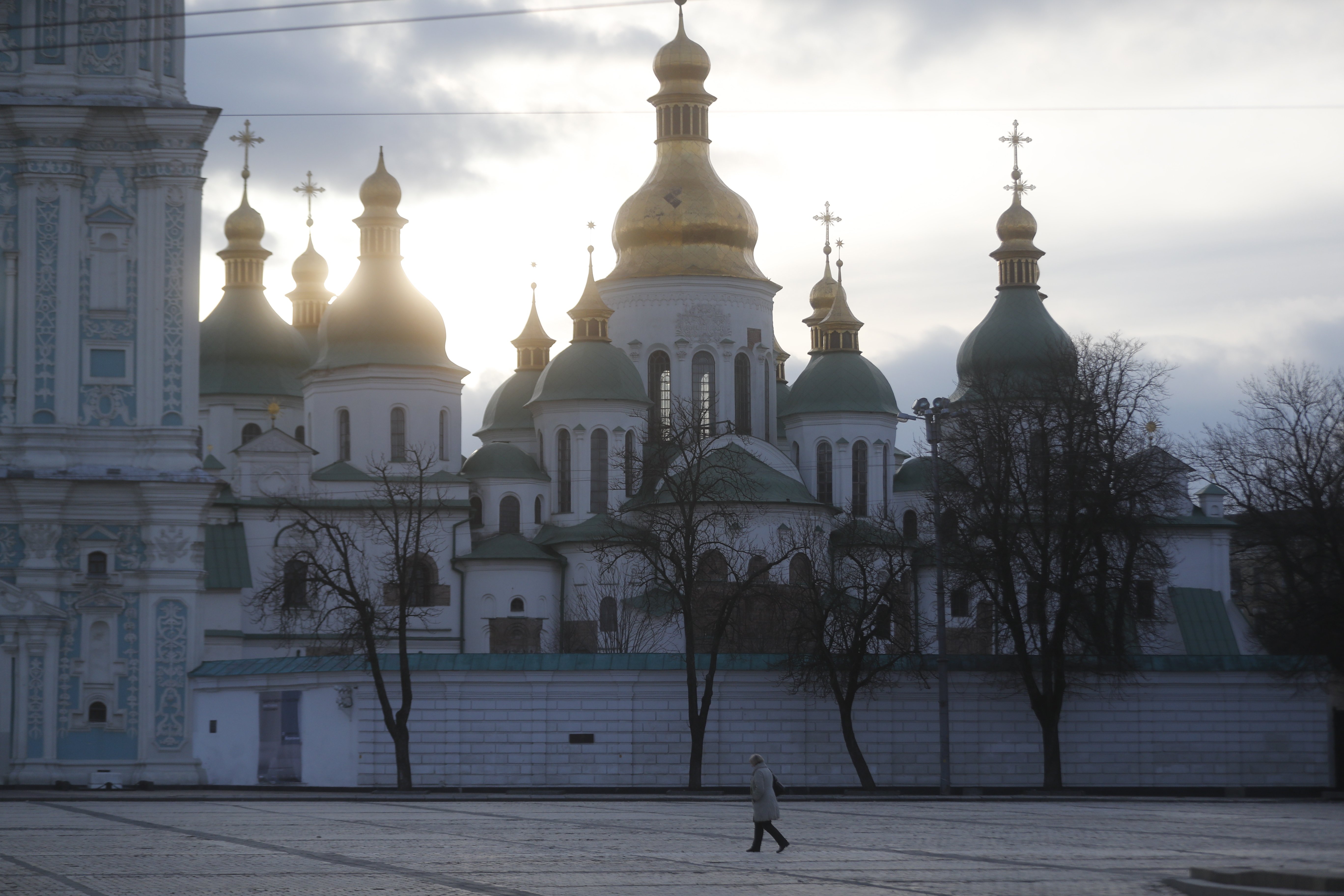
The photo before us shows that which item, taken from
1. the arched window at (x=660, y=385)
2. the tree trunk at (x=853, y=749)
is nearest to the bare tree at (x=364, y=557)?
the arched window at (x=660, y=385)

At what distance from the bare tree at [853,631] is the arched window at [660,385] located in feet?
68.8

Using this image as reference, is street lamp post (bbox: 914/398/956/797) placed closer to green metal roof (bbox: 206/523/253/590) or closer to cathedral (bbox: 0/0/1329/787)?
cathedral (bbox: 0/0/1329/787)

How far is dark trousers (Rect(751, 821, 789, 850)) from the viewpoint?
60.0 feet

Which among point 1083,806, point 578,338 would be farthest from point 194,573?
point 578,338

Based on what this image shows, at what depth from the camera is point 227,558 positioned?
183 ft

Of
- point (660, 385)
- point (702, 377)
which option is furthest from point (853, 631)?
point (660, 385)

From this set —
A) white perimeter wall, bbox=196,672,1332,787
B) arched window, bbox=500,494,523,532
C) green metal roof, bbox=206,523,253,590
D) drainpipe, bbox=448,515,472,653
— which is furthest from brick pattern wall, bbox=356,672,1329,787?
arched window, bbox=500,494,523,532

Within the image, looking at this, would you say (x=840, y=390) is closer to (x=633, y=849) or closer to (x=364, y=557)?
(x=364, y=557)

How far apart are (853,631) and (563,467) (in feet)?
88.8

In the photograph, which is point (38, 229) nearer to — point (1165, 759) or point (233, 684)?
point (233, 684)

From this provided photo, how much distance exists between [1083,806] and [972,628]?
2273 cm

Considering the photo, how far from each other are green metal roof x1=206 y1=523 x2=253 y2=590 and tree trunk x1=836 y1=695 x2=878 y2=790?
24.0 metres

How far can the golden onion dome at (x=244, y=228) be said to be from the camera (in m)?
71.1

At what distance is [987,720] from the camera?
120 feet
